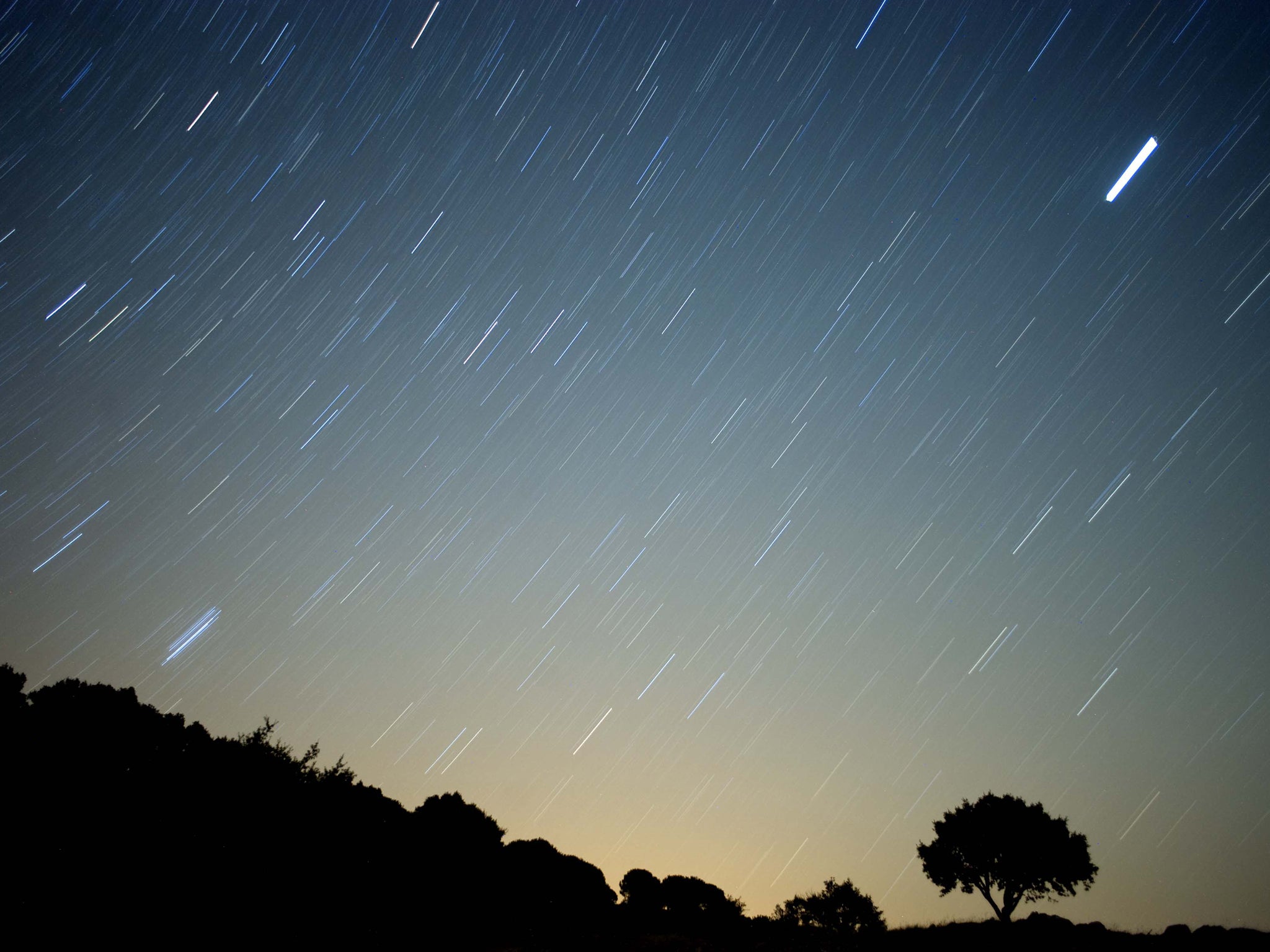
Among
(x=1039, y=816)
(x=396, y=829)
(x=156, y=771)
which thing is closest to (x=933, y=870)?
(x=1039, y=816)

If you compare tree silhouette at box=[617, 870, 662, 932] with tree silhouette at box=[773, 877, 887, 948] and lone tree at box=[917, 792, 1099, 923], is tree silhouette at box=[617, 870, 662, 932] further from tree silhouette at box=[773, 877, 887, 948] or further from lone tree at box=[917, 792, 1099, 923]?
lone tree at box=[917, 792, 1099, 923]

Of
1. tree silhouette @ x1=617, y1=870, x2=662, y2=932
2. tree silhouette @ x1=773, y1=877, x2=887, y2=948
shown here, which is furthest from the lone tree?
tree silhouette @ x1=617, y1=870, x2=662, y2=932

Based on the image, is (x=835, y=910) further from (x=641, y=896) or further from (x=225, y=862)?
(x=225, y=862)

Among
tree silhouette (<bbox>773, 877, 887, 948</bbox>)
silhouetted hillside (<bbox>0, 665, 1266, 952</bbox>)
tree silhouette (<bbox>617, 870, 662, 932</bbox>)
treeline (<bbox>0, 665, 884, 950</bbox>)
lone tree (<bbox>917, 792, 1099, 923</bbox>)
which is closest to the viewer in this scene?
silhouetted hillside (<bbox>0, 665, 1266, 952</bbox>)

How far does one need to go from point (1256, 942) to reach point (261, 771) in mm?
28292

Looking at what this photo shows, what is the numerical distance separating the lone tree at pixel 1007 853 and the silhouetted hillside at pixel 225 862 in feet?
39.9

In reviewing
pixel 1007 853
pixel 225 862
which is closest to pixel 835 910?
pixel 1007 853

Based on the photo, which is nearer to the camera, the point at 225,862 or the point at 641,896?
the point at 225,862

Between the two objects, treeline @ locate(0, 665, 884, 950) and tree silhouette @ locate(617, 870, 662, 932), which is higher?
treeline @ locate(0, 665, 884, 950)

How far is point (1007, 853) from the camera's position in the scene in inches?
1222

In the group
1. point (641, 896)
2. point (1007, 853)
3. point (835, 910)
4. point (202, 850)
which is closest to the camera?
point (202, 850)

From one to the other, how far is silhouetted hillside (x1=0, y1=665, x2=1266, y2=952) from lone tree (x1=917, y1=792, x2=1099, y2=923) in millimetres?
12153

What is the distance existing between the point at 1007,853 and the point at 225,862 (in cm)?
3376

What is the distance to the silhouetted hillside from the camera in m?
16.2
